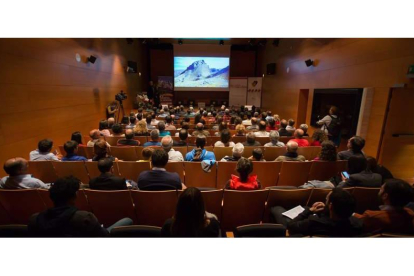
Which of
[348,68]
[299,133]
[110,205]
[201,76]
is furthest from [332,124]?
[201,76]

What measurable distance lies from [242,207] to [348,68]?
218 inches

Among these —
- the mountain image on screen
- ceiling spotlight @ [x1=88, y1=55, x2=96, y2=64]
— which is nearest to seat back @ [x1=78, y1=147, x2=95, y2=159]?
ceiling spotlight @ [x1=88, y1=55, x2=96, y2=64]

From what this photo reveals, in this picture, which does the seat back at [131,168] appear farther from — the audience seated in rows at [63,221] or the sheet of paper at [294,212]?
the sheet of paper at [294,212]

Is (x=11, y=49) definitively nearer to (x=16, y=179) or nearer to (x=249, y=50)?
(x=16, y=179)

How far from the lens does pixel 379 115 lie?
4.56 metres

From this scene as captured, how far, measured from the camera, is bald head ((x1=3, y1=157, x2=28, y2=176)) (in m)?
2.14

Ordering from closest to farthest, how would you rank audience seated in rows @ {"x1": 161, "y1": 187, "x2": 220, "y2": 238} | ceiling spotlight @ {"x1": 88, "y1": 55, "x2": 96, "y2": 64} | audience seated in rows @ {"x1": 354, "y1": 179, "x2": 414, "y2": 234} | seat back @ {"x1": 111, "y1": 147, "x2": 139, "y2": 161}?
1. audience seated in rows @ {"x1": 161, "y1": 187, "x2": 220, "y2": 238}
2. audience seated in rows @ {"x1": 354, "y1": 179, "x2": 414, "y2": 234}
3. seat back @ {"x1": 111, "y1": 147, "x2": 139, "y2": 161}
4. ceiling spotlight @ {"x1": 88, "y1": 55, "x2": 96, "y2": 64}

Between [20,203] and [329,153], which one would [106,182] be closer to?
[20,203]

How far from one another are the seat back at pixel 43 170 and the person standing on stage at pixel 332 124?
5.76m

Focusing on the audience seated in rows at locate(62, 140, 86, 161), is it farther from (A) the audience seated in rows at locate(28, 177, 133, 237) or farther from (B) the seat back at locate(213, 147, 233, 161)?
(B) the seat back at locate(213, 147, 233, 161)

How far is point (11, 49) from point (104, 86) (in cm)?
430

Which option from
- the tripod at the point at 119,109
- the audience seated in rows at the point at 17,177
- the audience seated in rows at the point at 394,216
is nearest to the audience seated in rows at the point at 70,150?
the audience seated in rows at the point at 17,177

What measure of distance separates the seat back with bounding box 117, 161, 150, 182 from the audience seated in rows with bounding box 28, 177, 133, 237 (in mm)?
1336

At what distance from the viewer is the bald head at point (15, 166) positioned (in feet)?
7.01
